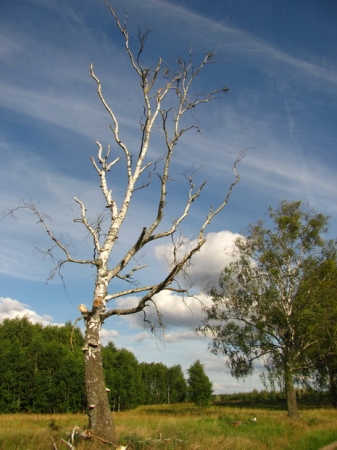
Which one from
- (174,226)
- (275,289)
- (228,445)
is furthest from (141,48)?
(275,289)

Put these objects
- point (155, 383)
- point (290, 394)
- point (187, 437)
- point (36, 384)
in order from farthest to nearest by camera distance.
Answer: point (155, 383) → point (36, 384) → point (290, 394) → point (187, 437)

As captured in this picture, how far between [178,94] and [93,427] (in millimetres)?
9081

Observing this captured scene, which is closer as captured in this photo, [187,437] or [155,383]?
[187,437]

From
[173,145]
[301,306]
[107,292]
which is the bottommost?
[107,292]

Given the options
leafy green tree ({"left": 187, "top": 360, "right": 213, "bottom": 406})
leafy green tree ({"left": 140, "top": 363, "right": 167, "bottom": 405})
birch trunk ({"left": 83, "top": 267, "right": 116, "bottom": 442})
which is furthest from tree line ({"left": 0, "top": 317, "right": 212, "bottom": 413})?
birch trunk ({"left": 83, "top": 267, "right": 116, "bottom": 442})

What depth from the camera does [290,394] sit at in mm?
22016

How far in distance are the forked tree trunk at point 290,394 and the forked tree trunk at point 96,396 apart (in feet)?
57.5

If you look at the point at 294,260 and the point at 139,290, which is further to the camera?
the point at 294,260

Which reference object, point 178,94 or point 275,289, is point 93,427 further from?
point 275,289

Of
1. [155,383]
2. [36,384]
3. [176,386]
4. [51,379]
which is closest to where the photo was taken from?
[36,384]

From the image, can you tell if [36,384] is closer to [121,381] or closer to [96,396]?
[121,381]

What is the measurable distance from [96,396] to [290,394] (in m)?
18.3

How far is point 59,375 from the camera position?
45594 millimetres

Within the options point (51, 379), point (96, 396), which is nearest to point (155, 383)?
point (51, 379)
